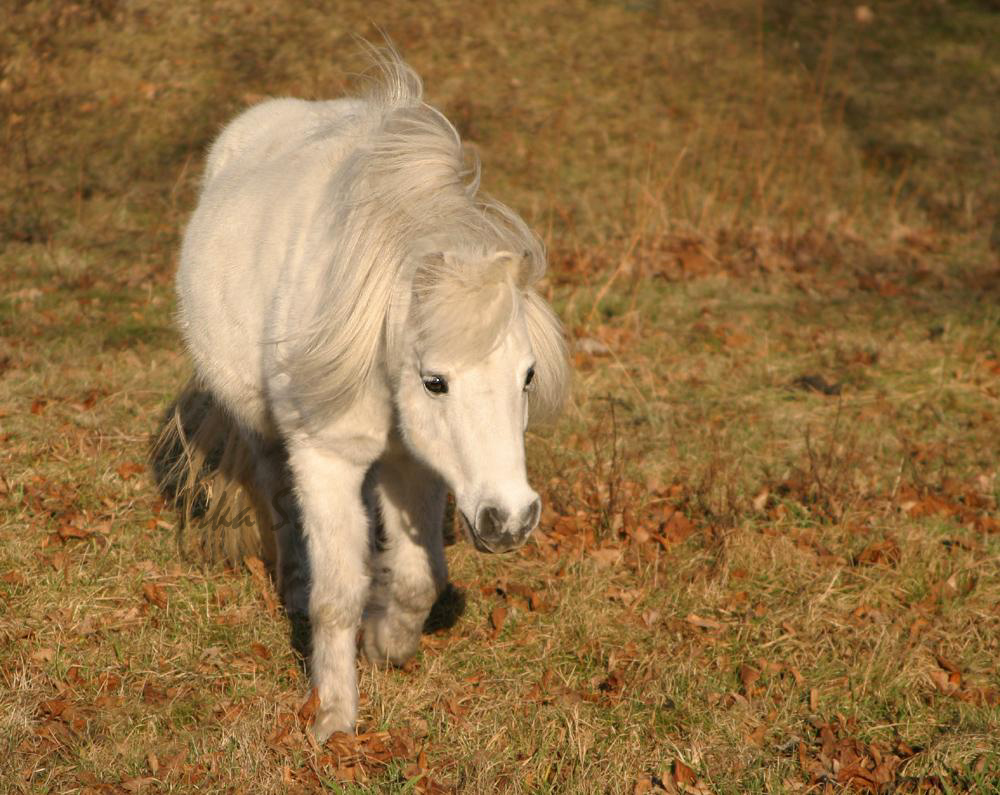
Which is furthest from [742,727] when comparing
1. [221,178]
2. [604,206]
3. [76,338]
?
[604,206]

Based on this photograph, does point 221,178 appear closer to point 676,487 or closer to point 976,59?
point 676,487

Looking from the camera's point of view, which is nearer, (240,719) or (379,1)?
(240,719)

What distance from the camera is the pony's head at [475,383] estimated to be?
303cm

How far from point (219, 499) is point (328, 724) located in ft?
4.79

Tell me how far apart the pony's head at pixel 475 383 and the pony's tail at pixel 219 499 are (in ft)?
5.35

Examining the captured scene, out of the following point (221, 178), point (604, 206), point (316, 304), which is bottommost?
point (604, 206)

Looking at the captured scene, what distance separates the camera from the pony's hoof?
11.8 feet

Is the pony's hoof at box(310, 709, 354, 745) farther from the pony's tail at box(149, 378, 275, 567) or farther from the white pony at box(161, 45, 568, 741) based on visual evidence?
the pony's tail at box(149, 378, 275, 567)

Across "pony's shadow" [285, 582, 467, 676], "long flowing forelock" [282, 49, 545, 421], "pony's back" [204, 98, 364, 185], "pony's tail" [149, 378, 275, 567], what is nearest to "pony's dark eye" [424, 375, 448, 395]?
"long flowing forelock" [282, 49, 545, 421]

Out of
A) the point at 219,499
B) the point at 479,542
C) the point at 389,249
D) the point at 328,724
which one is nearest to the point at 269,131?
the point at 219,499

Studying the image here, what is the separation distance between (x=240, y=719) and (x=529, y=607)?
4.79ft

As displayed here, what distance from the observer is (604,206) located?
10906 millimetres

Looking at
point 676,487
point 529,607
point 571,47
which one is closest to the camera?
point 529,607

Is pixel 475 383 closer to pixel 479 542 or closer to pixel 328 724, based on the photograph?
pixel 479 542
